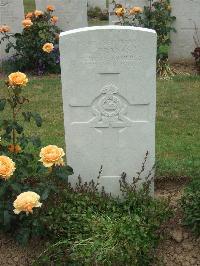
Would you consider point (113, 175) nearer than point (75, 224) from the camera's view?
No

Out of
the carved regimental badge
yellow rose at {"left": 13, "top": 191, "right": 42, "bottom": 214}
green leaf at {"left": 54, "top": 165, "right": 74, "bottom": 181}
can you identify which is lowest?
yellow rose at {"left": 13, "top": 191, "right": 42, "bottom": 214}

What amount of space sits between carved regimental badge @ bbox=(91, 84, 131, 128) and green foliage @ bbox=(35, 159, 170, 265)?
47 centimetres

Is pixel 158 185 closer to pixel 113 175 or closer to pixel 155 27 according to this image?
pixel 113 175

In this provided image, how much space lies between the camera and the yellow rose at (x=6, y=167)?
349cm

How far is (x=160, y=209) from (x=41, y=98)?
413 cm

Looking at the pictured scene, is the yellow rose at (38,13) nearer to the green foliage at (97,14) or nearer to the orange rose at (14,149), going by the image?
the orange rose at (14,149)

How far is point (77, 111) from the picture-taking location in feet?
13.2

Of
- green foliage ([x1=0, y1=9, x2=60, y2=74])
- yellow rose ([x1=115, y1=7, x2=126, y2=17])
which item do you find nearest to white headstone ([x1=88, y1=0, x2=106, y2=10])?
green foliage ([x1=0, y1=9, x2=60, y2=74])

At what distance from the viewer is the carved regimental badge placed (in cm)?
398

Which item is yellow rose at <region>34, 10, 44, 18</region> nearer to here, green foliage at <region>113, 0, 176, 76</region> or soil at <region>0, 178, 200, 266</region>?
green foliage at <region>113, 0, 176, 76</region>

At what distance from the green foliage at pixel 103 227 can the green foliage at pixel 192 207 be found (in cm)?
14

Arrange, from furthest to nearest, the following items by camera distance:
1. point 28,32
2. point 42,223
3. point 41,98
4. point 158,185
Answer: point 28,32 → point 41,98 → point 158,185 → point 42,223

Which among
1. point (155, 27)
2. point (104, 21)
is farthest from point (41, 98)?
point (104, 21)

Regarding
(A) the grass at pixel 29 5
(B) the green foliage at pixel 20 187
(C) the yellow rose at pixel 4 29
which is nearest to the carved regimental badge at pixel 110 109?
(B) the green foliage at pixel 20 187
